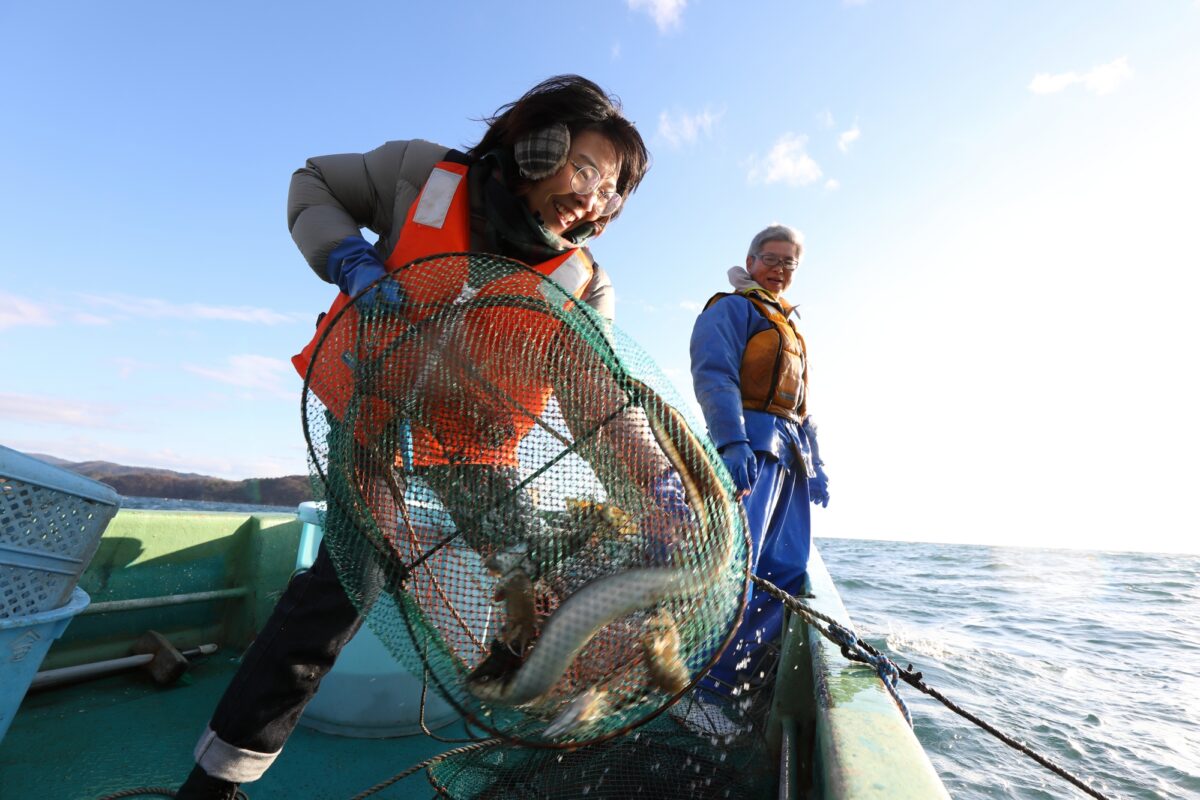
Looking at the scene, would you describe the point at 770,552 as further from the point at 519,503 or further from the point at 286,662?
the point at 286,662

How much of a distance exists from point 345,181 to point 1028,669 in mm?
8268

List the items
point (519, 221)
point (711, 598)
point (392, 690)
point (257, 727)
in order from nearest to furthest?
point (711, 598) < point (257, 727) < point (519, 221) < point (392, 690)

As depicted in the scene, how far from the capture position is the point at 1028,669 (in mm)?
6695

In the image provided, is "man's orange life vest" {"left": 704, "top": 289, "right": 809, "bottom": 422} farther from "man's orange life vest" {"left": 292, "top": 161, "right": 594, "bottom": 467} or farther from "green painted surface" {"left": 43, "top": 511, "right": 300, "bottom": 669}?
"green painted surface" {"left": 43, "top": 511, "right": 300, "bottom": 669}

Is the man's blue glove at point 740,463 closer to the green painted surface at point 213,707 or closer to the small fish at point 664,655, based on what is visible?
the green painted surface at point 213,707

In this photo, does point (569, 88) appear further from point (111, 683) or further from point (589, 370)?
point (111, 683)

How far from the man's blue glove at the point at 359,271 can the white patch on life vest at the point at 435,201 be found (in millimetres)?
173

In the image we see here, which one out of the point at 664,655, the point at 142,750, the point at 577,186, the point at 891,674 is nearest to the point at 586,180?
the point at 577,186

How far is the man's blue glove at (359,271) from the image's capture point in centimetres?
146

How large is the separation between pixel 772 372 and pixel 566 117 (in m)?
2.13

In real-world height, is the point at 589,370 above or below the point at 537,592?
above

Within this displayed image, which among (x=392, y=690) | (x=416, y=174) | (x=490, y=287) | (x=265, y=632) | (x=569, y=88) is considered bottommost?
(x=392, y=690)

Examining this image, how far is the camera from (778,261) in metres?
3.91

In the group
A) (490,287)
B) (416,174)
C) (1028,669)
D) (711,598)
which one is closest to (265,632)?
(490,287)
